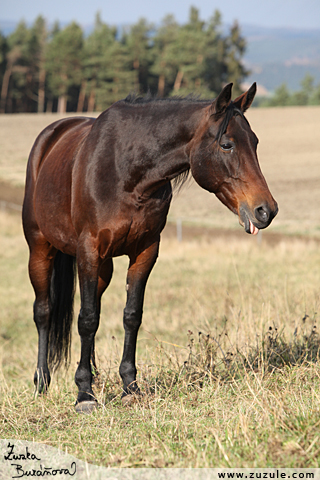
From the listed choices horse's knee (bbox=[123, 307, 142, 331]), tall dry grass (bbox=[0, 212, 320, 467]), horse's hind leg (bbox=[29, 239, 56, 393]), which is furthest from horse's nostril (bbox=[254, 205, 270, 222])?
horse's hind leg (bbox=[29, 239, 56, 393])

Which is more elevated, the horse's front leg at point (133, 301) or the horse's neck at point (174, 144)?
the horse's neck at point (174, 144)

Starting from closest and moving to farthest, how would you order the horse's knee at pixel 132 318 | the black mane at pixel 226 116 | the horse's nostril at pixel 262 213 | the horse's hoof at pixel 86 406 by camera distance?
the horse's nostril at pixel 262 213, the black mane at pixel 226 116, the horse's hoof at pixel 86 406, the horse's knee at pixel 132 318

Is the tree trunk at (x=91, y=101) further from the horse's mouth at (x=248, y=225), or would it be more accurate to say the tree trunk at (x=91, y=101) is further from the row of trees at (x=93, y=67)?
the horse's mouth at (x=248, y=225)

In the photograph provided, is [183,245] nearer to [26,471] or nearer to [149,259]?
[149,259]

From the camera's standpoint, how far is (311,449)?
2.53m

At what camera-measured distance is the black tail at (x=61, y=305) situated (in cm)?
533

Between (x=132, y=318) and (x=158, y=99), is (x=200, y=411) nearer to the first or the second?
(x=132, y=318)

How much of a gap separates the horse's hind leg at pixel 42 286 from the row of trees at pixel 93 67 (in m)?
59.1

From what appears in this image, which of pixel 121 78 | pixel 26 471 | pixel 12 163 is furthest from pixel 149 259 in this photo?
pixel 121 78

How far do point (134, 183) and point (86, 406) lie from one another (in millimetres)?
1707

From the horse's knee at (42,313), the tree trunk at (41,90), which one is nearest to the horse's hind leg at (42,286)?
the horse's knee at (42,313)

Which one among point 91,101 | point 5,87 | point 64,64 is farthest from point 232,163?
point 5,87

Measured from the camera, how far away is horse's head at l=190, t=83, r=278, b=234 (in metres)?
3.26

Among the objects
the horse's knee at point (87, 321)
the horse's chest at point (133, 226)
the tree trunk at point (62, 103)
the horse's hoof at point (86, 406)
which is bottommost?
the horse's hoof at point (86, 406)
